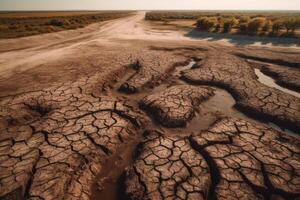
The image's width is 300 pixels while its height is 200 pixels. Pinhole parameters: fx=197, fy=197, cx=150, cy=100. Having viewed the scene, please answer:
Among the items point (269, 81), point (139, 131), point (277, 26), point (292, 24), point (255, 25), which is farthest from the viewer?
point (255, 25)

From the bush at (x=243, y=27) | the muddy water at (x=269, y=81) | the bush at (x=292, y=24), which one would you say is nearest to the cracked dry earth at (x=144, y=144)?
A: the muddy water at (x=269, y=81)

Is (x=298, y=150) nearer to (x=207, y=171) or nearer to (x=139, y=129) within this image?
(x=207, y=171)

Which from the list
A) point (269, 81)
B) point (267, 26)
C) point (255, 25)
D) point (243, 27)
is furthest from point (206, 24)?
point (269, 81)

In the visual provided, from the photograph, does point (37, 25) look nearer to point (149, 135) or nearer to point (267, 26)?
point (267, 26)

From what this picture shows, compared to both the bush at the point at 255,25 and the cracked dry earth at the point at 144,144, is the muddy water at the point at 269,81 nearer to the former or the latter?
the cracked dry earth at the point at 144,144

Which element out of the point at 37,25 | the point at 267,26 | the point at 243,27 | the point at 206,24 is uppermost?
the point at 267,26

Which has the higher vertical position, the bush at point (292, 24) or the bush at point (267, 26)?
the bush at point (292, 24)

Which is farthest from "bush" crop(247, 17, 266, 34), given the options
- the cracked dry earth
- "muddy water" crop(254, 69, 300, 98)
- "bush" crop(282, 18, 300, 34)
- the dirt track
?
the cracked dry earth
